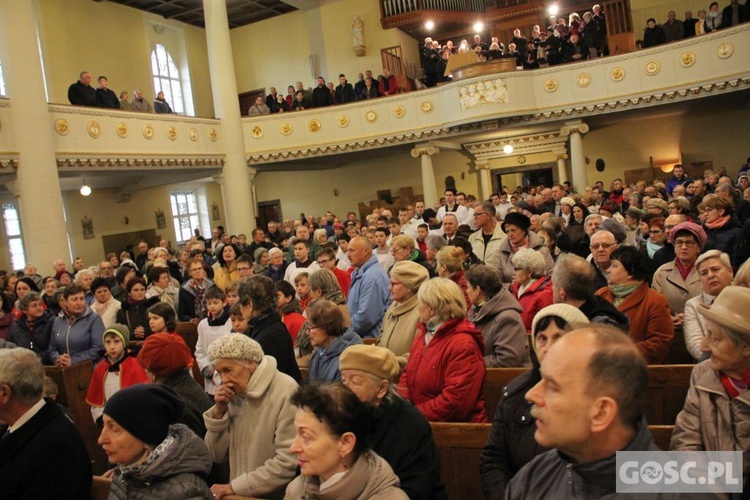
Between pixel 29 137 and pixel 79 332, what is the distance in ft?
21.9

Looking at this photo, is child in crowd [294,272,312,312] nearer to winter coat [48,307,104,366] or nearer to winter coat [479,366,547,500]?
winter coat [48,307,104,366]

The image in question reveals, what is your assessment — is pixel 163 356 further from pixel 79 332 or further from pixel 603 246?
pixel 603 246

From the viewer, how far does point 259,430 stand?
275 centimetres

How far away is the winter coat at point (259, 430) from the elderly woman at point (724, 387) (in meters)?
1.55

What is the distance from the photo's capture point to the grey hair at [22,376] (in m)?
2.55

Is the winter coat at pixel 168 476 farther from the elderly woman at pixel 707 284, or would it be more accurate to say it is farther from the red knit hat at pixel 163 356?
the elderly woman at pixel 707 284

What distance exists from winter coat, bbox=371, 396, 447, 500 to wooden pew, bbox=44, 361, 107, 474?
3214 mm

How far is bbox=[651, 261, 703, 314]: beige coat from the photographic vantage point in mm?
4074

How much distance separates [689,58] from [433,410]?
1230cm

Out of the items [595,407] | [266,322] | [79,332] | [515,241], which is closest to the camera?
[595,407]

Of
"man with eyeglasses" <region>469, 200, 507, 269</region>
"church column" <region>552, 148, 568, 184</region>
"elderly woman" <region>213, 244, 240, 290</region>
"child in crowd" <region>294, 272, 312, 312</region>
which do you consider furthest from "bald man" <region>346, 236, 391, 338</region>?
"church column" <region>552, 148, 568, 184</region>

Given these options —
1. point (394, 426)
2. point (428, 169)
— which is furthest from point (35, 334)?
point (428, 169)

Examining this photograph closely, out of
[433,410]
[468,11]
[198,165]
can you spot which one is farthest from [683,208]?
[468,11]

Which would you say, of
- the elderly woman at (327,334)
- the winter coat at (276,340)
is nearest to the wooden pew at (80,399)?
the winter coat at (276,340)
